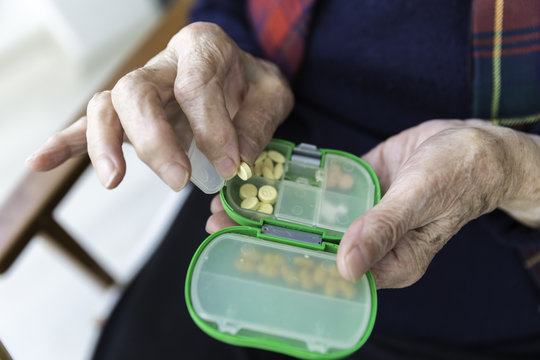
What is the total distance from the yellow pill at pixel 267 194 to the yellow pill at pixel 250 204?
1cm

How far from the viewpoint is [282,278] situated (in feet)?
2.10

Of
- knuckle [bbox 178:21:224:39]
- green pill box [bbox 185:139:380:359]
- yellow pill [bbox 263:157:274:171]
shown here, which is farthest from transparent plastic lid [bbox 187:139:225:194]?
knuckle [bbox 178:21:224:39]

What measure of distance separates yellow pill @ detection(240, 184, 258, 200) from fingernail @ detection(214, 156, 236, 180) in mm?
71

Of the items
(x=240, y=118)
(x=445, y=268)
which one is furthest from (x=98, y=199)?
(x=445, y=268)

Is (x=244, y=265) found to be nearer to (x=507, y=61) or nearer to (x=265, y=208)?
(x=265, y=208)

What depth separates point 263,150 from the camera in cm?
79

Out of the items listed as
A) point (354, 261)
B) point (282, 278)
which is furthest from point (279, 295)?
point (354, 261)

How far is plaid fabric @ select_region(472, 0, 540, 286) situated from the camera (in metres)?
0.76

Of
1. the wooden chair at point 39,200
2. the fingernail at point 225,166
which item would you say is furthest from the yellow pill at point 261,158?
the wooden chair at point 39,200

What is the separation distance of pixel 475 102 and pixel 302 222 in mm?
469

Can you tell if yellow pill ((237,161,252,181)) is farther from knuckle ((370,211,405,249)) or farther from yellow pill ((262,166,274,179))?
knuckle ((370,211,405,249))

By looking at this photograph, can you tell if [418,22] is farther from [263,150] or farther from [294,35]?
[263,150]

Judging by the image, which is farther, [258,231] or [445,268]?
[445,268]

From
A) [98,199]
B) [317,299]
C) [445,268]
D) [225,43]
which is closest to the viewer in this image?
[317,299]
